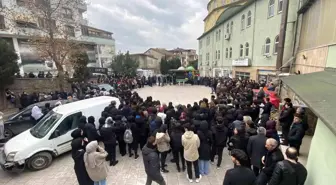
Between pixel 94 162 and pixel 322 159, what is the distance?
397 centimetres

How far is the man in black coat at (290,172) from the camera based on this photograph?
7.72 ft

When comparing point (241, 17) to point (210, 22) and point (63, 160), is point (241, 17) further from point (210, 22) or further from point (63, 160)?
point (63, 160)

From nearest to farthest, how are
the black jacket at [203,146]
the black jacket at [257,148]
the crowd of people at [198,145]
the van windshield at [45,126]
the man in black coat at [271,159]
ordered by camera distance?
the crowd of people at [198,145]
the man in black coat at [271,159]
the black jacket at [257,148]
the black jacket at [203,146]
the van windshield at [45,126]

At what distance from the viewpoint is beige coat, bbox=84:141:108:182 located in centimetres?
333

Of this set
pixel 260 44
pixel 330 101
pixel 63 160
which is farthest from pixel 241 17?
pixel 63 160

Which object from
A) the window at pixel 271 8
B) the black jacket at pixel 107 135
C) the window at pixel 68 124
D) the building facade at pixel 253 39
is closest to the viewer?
the black jacket at pixel 107 135

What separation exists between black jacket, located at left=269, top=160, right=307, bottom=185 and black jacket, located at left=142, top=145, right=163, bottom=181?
2.09 metres

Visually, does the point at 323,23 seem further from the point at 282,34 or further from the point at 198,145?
the point at 198,145

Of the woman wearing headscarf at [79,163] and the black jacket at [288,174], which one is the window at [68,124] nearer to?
Answer: the woman wearing headscarf at [79,163]

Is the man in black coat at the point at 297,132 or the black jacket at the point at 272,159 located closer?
the black jacket at the point at 272,159

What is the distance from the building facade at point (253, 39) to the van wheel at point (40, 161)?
1553 cm

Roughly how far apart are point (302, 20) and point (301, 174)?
41.9ft

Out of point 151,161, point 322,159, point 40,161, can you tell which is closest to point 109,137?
point 151,161

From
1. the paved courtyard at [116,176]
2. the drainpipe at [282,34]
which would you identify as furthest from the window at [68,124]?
the drainpipe at [282,34]
